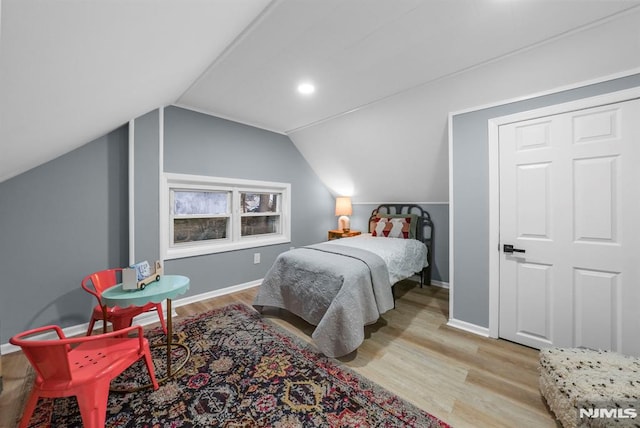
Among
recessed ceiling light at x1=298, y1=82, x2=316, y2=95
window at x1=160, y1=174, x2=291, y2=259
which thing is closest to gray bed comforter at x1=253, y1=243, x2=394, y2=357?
window at x1=160, y1=174, x2=291, y2=259

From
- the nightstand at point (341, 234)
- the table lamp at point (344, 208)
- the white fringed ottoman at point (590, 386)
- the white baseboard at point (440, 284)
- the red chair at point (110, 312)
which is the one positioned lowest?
the white baseboard at point (440, 284)

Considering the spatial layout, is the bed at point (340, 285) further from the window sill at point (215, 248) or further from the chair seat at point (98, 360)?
the chair seat at point (98, 360)

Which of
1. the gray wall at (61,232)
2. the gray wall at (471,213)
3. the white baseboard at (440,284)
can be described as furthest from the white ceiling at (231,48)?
the white baseboard at (440,284)

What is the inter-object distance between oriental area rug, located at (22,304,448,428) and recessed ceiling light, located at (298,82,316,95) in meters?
2.54

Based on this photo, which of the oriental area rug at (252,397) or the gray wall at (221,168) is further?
the gray wall at (221,168)

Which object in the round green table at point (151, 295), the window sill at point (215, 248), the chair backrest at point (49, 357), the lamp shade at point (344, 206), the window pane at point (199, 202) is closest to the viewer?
the chair backrest at point (49, 357)

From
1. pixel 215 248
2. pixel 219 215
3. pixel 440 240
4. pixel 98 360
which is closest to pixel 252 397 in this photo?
pixel 98 360

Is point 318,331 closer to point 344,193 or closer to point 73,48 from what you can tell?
point 73,48

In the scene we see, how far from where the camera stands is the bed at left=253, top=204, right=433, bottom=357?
1999 millimetres

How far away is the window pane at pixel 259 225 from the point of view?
155 inches

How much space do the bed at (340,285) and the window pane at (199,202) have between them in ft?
4.86

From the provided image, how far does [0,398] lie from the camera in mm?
1575

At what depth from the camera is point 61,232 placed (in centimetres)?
231

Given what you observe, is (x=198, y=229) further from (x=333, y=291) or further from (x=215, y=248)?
(x=333, y=291)
